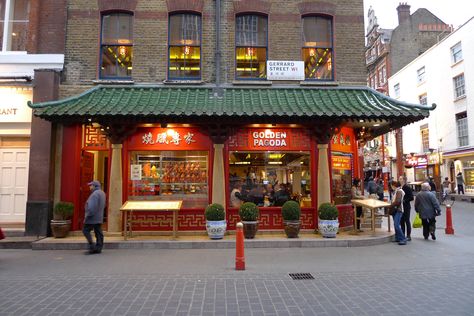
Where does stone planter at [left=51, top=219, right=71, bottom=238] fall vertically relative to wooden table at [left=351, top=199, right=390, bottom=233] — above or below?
below

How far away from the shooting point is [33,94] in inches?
435

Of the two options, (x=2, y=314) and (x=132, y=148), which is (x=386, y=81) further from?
(x=2, y=314)

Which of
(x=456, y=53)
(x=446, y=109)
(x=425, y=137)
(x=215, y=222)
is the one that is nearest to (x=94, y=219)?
(x=215, y=222)

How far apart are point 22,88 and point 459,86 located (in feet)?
95.5

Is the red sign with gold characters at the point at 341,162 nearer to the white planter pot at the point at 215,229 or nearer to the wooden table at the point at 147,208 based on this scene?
the white planter pot at the point at 215,229

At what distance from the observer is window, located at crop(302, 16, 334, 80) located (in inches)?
474

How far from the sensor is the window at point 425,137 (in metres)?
32.0

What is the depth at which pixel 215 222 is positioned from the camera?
1008 cm

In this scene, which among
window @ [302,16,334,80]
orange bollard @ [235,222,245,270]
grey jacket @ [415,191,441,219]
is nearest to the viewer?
orange bollard @ [235,222,245,270]

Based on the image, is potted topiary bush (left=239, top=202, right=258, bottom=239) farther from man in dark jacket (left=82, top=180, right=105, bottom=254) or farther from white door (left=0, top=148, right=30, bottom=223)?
white door (left=0, top=148, right=30, bottom=223)

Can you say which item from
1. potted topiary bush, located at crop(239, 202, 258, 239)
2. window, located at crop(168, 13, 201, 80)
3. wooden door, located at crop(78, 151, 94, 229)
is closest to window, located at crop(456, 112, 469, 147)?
potted topiary bush, located at crop(239, 202, 258, 239)

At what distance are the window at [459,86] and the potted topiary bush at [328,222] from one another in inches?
894

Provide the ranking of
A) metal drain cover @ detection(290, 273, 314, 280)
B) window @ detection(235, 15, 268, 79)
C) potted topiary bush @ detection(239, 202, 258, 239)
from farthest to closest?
window @ detection(235, 15, 268, 79) → potted topiary bush @ detection(239, 202, 258, 239) → metal drain cover @ detection(290, 273, 314, 280)

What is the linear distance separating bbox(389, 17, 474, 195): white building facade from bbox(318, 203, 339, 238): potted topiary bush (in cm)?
2015
